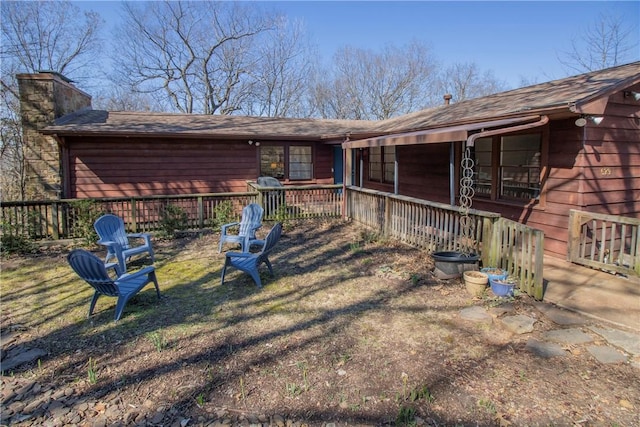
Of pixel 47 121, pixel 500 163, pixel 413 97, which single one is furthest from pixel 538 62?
pixel 47 121

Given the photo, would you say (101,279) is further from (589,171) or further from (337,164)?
(337,164)

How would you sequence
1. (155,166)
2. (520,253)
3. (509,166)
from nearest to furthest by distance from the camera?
(520,253) → (509,166) → (155,166)

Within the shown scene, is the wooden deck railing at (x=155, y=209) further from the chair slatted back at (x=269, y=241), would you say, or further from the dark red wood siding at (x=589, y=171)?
the dark red wood siding at (x=589, y=171)

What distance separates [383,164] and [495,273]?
26.2 feet

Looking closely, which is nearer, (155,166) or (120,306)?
(120,306)

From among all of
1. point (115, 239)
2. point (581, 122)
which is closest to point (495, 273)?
point (581, 122)

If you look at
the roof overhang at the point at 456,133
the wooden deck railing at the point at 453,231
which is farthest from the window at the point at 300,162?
the roof overhang at the point at 456,133

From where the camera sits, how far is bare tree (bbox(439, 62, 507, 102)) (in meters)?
33.9

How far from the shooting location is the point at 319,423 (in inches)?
103

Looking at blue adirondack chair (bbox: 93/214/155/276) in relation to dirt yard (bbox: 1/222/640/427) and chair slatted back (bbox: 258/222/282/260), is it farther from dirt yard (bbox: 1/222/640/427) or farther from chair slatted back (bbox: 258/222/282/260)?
chair slatted back (bbox: 258/222/282/260)

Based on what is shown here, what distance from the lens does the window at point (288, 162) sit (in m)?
12.7

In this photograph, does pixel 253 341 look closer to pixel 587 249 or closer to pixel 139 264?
pixel 139 264

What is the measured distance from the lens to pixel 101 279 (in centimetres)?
416

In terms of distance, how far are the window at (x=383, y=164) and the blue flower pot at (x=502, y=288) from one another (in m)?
7.62
